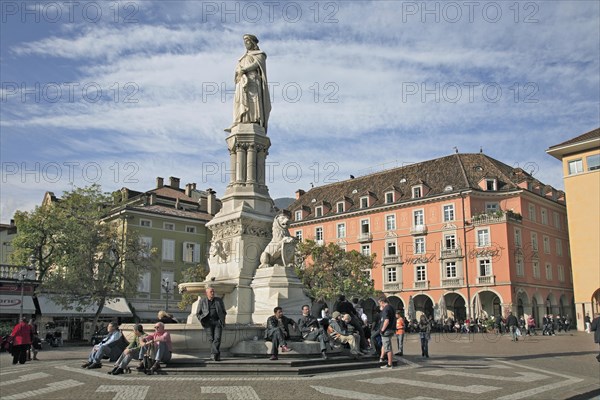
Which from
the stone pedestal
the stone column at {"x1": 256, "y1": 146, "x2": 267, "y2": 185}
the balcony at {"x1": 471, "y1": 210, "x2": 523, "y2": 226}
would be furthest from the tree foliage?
the stone pedestal

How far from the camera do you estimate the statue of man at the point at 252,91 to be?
61.2 feet

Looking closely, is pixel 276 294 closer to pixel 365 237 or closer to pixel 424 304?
pixel 424 304

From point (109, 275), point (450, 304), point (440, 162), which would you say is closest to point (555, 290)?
point (450, 304)

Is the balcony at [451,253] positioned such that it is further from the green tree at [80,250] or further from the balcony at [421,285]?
the green tree at [80,250]

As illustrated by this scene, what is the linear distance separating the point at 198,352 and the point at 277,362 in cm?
228

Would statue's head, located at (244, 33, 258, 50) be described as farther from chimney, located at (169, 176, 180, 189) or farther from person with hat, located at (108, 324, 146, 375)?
chimney, located at (169, 176, 180, 189)

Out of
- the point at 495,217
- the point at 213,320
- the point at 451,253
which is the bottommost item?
the point at 213,320

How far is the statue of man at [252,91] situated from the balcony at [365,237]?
144 ft

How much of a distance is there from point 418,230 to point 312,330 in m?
45.2

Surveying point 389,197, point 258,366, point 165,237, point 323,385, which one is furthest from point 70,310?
point 389,197

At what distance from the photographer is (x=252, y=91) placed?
18.9 metres

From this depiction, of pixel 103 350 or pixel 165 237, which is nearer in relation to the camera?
→ pixel 103 350

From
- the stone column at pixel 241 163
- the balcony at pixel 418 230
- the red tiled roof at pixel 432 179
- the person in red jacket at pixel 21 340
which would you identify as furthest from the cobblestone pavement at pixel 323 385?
the red tiled roof at pixel 432 179

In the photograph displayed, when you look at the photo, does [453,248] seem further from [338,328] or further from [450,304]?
[338,328]
